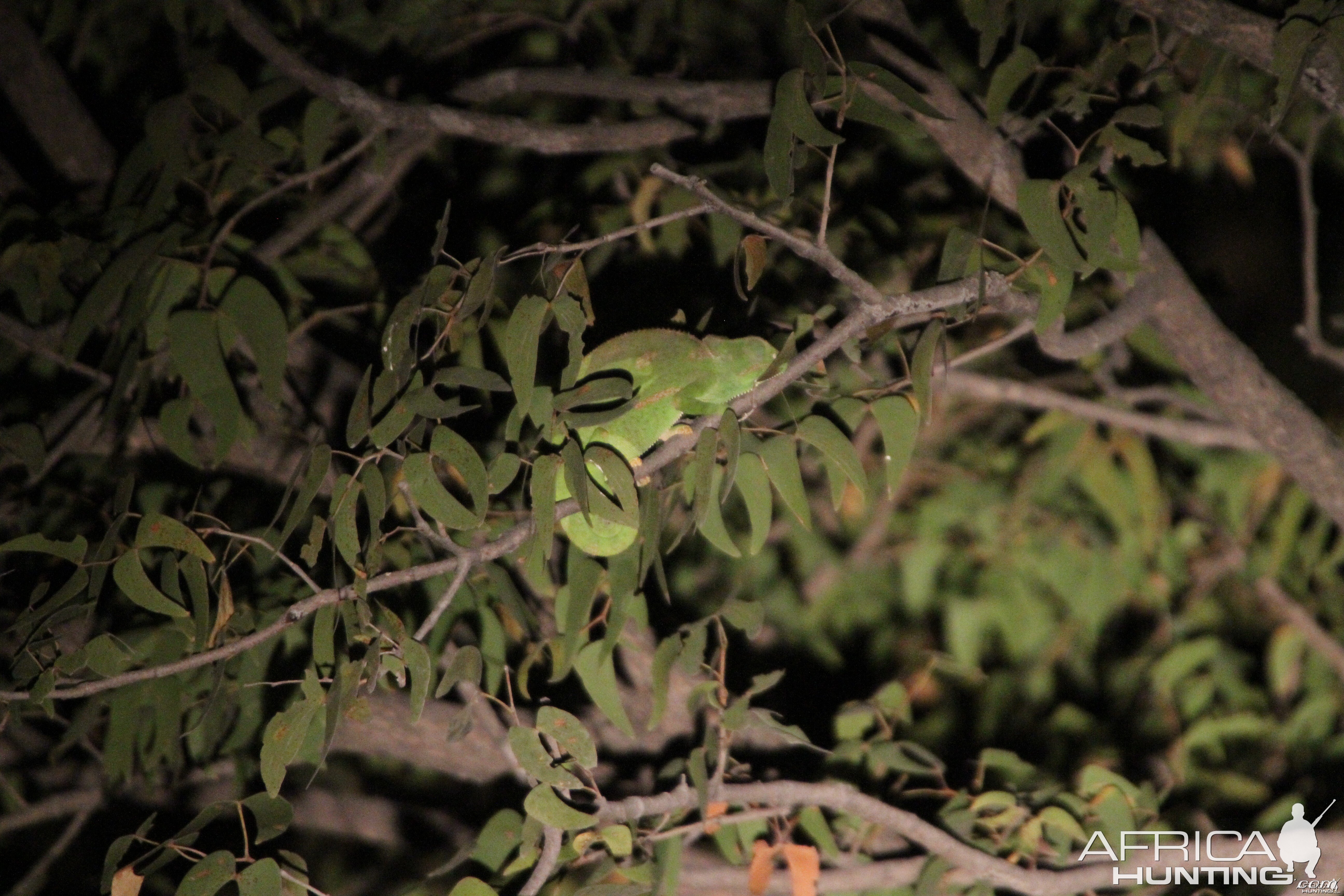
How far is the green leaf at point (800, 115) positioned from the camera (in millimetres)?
897

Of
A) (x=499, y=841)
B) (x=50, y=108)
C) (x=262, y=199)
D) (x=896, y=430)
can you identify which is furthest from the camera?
(x=50, y=108)

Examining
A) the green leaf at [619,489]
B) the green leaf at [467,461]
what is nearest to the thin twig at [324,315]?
the green leaf at [467,461]

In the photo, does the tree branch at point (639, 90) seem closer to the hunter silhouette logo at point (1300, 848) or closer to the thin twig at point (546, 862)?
the thin twig at point (546, 862)

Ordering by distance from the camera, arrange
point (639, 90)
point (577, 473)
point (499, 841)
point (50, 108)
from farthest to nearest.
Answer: point (50, 108) < point (639, 90) < point (499, 841) < point (577, 473)

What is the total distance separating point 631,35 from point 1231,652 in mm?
1926

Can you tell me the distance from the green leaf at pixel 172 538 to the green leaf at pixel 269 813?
0.82 ft

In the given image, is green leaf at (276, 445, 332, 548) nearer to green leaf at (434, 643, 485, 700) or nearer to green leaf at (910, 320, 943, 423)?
green leaf at (434, 643, 485, 700)

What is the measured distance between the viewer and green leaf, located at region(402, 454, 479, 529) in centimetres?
94

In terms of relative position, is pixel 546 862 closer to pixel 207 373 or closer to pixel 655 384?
pixel 655 384

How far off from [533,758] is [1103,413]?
4.07 ft

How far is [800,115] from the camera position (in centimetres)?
91

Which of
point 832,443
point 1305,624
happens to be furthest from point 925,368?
point 1305,624

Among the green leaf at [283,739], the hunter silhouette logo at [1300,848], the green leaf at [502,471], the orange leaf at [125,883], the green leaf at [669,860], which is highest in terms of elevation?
the green leaf at [502,471]

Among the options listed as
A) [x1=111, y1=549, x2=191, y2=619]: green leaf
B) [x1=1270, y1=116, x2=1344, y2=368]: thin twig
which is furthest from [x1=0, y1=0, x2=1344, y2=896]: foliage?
[x1=1270, y1=116, x2=1344, y2=368]: thin twig
